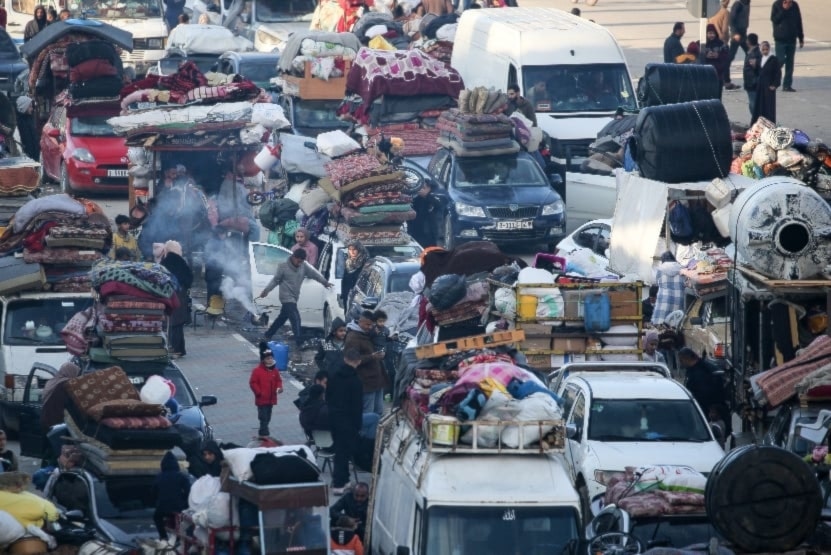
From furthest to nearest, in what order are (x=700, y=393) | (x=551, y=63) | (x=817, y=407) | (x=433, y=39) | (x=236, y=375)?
(x=433, y=39)
(x=551, y=63)
(x=236, y=375)
(x=700, y=393)
(x=817, y=407)

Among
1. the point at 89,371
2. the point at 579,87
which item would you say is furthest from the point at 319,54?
the point at 89,371

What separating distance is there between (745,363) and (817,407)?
2571 millimetres

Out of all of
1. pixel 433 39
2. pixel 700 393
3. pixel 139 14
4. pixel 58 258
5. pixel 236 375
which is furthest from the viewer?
pixel 139 14

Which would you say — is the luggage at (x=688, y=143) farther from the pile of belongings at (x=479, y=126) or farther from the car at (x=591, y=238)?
the pile of belongings at (x=479, y=126)

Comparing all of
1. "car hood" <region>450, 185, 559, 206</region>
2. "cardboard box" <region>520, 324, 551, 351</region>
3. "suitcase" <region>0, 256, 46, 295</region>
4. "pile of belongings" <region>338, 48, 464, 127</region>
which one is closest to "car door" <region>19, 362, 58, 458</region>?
"suitcase" <region>0, 256, 46, 295</region>

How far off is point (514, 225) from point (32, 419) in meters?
9.32

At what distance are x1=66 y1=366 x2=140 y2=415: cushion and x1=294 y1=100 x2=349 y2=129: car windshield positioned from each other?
49.5ft

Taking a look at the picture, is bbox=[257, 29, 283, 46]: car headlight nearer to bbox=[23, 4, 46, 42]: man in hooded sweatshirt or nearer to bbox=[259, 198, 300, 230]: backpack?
bbox=[23, 4, 46, 42]: man in hooded sweatshirt

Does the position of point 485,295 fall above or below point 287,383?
above

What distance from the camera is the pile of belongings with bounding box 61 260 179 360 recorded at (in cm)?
2142

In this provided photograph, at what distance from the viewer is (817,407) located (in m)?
18.1

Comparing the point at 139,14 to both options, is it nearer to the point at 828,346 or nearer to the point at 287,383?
the point at 287,383

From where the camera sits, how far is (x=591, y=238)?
27.8 meters

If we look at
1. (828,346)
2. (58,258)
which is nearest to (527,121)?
(58,258)
